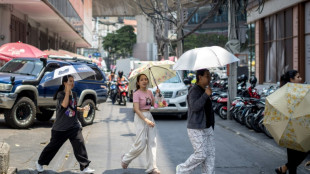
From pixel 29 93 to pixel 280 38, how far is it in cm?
1658

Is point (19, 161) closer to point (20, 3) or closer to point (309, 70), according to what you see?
point (20, 3)

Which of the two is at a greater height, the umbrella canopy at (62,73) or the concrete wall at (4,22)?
the concrete wall at (4,22)

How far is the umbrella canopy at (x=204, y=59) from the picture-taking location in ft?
19.9

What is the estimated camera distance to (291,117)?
570 cm

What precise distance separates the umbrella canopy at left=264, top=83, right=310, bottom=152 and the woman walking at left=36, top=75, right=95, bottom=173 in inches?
117

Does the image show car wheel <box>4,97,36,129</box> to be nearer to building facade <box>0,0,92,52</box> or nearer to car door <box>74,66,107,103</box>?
car door <box>74,66,107,103</box>

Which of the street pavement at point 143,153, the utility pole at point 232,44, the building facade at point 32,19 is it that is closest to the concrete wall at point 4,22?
the building facade at point 32,19

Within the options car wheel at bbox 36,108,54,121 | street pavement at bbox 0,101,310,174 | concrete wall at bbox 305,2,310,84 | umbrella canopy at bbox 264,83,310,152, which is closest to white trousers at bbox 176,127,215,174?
umbrella canopy at bbox 264,83,310,152

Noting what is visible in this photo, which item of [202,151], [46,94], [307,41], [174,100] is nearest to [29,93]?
[46,94]

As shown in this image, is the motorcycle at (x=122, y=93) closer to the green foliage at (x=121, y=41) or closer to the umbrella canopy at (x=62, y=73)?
the umbrella canopy at (x=62, y=73)

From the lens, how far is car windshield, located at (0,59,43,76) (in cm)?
1293

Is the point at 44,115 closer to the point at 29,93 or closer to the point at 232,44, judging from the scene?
the point at 29,93

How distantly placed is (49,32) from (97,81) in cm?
2158

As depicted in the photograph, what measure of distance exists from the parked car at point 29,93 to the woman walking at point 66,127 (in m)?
5.14
